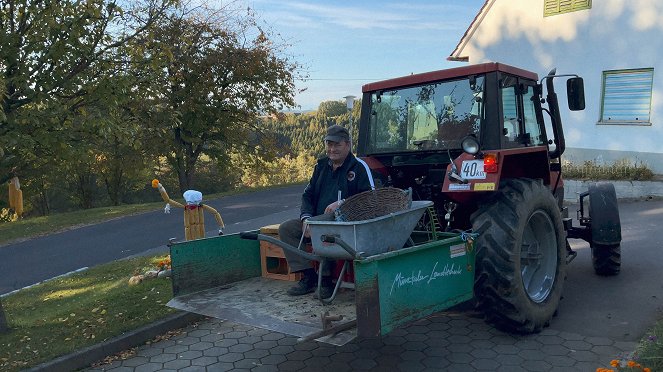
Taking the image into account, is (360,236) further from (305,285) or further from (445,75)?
(445,75)

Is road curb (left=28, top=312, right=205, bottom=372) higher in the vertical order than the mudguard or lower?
lower

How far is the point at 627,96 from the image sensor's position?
13.6 metres

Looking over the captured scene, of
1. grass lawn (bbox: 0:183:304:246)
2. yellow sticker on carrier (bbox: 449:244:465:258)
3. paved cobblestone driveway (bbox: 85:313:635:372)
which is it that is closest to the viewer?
yellow sticker on carrier (bbox: 449:244:465:258)

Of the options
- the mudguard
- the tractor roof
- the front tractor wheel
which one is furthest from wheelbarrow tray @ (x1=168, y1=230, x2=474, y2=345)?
the mudguard

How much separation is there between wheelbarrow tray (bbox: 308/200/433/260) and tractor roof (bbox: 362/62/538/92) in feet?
4.86

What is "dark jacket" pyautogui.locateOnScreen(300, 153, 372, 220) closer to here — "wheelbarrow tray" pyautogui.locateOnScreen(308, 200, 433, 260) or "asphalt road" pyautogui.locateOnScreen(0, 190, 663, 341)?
"wheelbarrow tray" pyautogui.locateOnScreen(308, 200, 433, 260)

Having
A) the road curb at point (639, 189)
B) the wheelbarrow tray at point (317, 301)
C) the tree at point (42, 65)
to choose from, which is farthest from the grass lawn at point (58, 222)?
the road curb at point (639, 189)

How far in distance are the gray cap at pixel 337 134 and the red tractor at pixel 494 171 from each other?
83 centimetres

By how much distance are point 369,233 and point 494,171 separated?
1318 mm

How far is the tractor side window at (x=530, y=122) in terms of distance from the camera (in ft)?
17.2

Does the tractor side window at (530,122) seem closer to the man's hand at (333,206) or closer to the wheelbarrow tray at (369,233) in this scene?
the wheelbarrow tray at (369,233)

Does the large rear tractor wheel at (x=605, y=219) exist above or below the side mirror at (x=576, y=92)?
below

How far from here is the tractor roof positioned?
4.74 metres

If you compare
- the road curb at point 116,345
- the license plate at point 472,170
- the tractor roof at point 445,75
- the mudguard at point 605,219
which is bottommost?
the road curb at point 116,345
